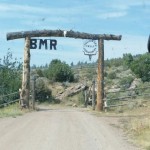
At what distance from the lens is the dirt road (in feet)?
42.4

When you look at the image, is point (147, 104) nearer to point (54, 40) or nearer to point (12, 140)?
point (54, 40)

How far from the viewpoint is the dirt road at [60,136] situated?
12.9m

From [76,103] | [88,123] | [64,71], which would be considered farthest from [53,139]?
[64,71]

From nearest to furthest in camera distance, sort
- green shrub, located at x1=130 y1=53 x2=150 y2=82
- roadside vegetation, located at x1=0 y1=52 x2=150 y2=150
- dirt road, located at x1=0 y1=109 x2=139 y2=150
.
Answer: dirt road, located at x1=0 y1=109 x2=139 y2=150 → roadside vegetation, located at x1=0 y1=52 x2=150 y2=150 → green shrub, located at x1=130 y1=53 x2=150 y2=82

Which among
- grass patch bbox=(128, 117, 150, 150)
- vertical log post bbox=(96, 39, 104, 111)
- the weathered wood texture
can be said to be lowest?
grass patch bbox=(128, 117, 150, 150)

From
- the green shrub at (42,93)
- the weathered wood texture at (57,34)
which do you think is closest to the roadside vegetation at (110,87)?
the green shrub at (42,93)

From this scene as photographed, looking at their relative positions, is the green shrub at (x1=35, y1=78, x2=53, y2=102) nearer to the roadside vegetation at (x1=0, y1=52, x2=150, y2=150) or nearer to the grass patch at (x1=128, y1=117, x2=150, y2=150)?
the roadside vegetation at (x1=0, y1=52, x2=150, y2=150)

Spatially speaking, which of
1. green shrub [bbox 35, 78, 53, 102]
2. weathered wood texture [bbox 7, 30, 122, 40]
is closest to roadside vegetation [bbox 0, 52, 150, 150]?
green shrub [bbox 35, 78, 53, 102]

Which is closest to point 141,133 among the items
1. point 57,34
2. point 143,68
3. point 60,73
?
point 57,34

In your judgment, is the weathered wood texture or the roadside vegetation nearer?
the roadside vegetation

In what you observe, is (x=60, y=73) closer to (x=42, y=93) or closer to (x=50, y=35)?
(x=42, y=93)

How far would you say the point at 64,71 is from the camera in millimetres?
48594

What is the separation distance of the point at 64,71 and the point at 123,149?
36.0 m

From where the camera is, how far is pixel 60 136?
49.0ft
